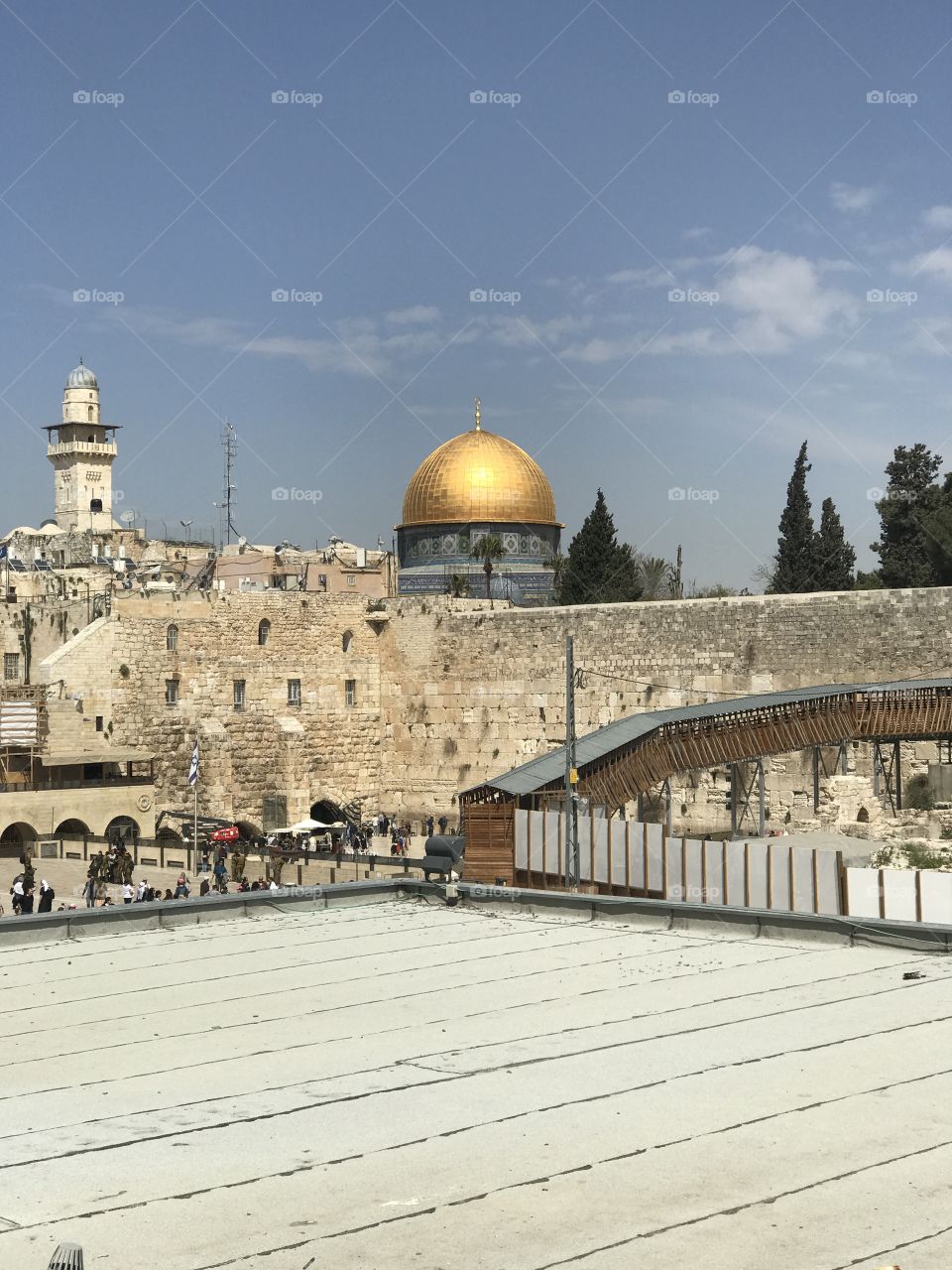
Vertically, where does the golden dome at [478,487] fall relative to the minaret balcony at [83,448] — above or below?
below

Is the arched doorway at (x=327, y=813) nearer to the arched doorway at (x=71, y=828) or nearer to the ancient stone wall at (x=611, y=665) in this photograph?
the ancient stone wall at (x=611, y=665)

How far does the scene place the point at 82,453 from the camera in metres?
53.3

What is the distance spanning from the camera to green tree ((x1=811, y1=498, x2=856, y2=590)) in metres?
33.9

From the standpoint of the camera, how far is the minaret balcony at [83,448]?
53.2 metres

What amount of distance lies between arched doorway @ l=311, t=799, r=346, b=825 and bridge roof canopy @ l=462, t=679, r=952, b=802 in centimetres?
768

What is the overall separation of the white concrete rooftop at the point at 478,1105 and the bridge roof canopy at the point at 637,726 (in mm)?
11361

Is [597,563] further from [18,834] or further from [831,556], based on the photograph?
[18,834]

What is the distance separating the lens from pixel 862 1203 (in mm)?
5652

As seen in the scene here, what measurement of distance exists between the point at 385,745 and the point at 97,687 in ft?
20.4

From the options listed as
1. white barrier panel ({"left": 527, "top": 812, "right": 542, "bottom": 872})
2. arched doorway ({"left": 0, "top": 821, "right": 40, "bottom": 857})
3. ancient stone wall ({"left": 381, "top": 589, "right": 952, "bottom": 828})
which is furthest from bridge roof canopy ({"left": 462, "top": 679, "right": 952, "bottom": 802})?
arched doorway ({"left": 0, "top": 821, "right": 40, "bottom": 857})

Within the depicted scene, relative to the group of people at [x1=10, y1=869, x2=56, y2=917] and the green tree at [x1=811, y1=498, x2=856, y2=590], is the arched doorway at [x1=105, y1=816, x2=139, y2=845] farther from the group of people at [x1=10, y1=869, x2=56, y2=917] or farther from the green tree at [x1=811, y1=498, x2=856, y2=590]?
the green tree at [x1=811, y1=498, x2=856, y2=590]

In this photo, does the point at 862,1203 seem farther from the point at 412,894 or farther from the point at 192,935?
the point at 412,894

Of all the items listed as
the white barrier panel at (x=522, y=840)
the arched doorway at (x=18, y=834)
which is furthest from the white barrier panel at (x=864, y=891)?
the arched doorway at (x=18, y=834)

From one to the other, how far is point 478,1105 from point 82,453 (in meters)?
48.8
